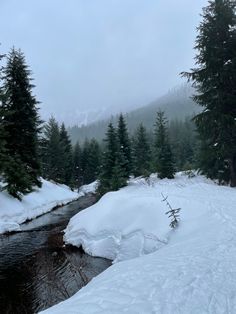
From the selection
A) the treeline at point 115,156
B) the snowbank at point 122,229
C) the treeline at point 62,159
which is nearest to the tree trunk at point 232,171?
the snowbank at point 122,229

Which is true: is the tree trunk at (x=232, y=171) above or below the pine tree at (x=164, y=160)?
below

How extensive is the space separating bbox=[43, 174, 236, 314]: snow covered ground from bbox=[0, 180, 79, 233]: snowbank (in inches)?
190

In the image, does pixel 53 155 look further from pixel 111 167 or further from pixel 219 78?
pixel 219 78

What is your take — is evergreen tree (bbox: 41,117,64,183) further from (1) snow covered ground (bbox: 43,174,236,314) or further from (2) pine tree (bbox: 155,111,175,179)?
(1) snow covered ground (bbox: 43,174,236,314)

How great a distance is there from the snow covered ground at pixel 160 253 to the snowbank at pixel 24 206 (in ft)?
15.8

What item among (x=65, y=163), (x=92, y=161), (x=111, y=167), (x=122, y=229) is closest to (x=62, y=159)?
(x=65, y=163)

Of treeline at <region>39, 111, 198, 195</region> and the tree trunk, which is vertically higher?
treeline at <region>39, 111, 198, 195</region>

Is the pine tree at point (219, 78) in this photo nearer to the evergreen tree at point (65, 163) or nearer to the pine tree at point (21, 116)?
the pine tree at point (21, 116)

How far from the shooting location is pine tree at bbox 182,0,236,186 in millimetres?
18906

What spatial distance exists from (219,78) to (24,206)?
55.3 feet

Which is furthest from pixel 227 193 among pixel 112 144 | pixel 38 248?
pixel 112 144

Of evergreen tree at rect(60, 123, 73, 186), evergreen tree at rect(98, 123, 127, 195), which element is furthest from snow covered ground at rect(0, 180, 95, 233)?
evergreen tree at rect(60, 123, 73, 186)

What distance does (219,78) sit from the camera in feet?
63.0

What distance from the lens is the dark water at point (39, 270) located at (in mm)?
9445
